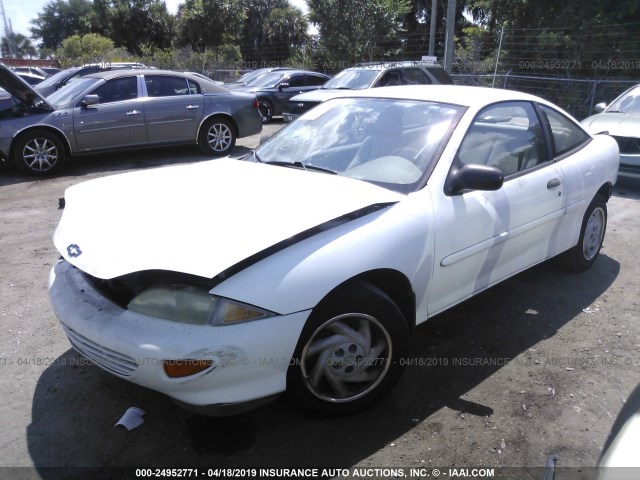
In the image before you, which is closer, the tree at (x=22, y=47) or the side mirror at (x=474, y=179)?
the side mirror at (x=474, y=179)

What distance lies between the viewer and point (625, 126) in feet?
24.0

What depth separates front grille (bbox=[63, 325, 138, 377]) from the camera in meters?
2.27

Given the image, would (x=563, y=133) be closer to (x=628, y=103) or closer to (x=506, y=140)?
(x=506, y=140)

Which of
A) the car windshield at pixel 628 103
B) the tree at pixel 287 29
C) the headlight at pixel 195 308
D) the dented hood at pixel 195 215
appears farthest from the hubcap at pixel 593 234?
the tree at pixel 287 29

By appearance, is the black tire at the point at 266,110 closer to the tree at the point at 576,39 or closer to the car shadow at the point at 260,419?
the tree at the point at 576,39

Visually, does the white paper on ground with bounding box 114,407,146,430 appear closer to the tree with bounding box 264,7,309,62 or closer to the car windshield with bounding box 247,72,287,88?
the car windshield with bounding box 247,72,287,88

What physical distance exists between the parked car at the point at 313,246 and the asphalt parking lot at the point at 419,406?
0.87 feet

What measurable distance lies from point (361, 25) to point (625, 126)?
1939 centimetres

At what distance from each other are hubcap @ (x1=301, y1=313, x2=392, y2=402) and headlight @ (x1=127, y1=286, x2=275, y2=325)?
37 cm

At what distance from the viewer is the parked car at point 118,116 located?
7.80m

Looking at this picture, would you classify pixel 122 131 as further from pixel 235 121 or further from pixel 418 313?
pixel 418 313

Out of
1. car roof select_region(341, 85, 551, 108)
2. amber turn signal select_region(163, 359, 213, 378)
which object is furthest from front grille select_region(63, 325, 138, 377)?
car roof select_region(341, 85, 551, 108)

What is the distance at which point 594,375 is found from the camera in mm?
3141

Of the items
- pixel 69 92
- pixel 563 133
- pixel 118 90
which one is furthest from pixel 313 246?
pixel 69 92
